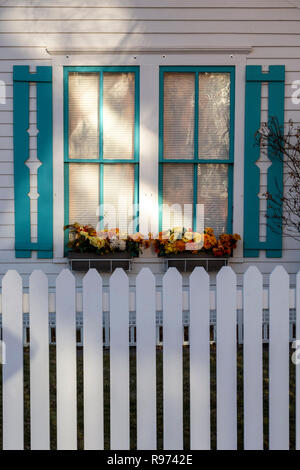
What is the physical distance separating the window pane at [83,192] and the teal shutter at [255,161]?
152 cm

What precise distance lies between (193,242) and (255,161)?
3.33 ft

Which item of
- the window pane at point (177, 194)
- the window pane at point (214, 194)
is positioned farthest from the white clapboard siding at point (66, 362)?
the window pane at point (214, 194)

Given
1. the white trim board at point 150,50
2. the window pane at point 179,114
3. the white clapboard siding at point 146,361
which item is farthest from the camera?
the window pane at point 179,114

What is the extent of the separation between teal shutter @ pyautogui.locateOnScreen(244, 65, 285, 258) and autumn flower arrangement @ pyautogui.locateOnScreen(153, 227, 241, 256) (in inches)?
8.1

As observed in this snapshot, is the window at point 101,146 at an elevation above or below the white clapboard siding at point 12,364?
above

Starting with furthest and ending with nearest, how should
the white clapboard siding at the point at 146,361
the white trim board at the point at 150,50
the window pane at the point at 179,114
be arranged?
the window pane at the point at 179,114 → the white trim board at the point at 150,50 → the white clapboard siding at the point at 146,361

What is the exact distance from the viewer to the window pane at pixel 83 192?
204 inches

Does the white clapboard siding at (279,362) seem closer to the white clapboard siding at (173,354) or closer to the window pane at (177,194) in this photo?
the white clapboard siding at (173,354)

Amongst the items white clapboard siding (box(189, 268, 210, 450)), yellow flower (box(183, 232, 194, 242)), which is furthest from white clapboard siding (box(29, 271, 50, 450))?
yellow flower (box(183, 232, 194, 242))

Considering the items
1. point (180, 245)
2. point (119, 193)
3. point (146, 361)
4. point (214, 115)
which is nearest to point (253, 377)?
point (146, 361)

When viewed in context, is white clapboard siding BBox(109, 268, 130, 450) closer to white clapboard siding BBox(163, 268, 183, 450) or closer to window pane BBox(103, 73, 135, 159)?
white clapboard siding BBox(163, 268, 183, 450)
